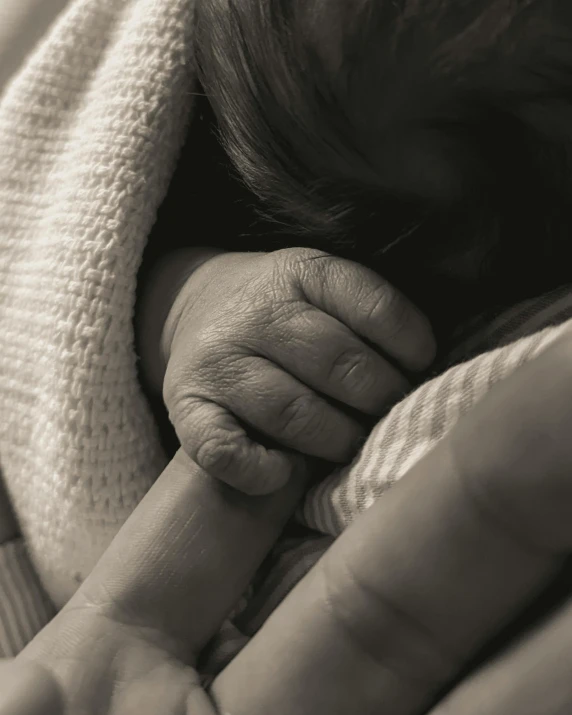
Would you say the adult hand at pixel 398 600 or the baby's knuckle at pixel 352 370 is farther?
the baby's knuckle at pixel 352 370

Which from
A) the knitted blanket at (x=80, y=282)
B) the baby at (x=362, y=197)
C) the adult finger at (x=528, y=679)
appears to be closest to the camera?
the adult finger at (x=528, y=679)

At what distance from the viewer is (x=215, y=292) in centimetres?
51

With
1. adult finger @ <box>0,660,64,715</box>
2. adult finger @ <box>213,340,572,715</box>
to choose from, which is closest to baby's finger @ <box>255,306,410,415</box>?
adult finger @ <box>213,340,572,715</box>

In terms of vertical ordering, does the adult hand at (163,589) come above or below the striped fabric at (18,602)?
above

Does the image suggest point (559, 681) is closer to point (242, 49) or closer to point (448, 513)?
point (448, 513)

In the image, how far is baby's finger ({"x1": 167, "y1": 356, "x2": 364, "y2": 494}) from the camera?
43cm

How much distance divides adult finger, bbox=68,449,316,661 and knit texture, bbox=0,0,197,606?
0.25 ft

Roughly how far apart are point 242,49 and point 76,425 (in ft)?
0.88

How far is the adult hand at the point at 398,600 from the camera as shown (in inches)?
11.5

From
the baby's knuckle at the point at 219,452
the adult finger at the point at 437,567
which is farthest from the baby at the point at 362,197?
the adult finger at the point at 437,567

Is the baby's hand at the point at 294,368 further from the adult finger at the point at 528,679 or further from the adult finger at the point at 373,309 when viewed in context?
the adult finger at the point at 528,679

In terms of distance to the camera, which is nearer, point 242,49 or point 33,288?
point 242,49

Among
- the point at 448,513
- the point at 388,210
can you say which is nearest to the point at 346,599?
the point at 448,513

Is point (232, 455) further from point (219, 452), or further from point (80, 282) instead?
point (80, 282)
